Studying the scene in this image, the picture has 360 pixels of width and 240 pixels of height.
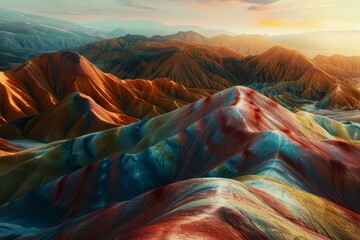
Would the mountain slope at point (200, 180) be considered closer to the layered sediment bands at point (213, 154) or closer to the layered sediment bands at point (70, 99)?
the layered sediment bands at point (213, 154)

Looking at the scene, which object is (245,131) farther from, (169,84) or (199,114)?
(169,84)

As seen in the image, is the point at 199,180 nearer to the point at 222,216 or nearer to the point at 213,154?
the point at 222,216

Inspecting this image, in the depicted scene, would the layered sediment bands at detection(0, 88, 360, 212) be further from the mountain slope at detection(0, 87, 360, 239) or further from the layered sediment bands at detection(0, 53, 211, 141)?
the layered sediment bands at detection(0, 53, 211, 141)

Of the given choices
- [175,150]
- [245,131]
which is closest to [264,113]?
[245,131]

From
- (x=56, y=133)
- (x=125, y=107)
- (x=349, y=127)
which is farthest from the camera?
(x=125, y=107)

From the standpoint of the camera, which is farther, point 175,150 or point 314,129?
point 314,129

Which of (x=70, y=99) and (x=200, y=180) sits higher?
(x=200, y=180)

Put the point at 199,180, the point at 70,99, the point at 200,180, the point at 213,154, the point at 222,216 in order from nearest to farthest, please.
Result: the point at 222,216, the point at 200,180, the point at 199,180, the point at 213,154, the point at 70,99

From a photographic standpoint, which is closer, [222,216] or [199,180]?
[222,216]

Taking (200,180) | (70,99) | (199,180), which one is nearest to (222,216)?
(200,180)
